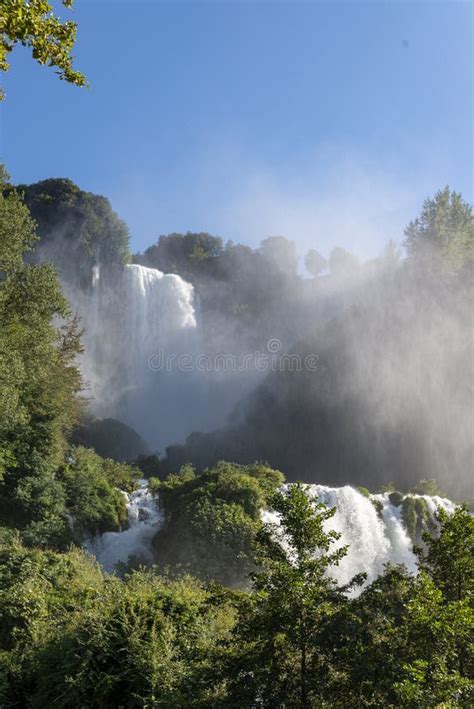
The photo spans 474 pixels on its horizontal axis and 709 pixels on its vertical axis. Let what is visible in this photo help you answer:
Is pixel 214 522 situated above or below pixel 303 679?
above

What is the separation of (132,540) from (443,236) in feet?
150

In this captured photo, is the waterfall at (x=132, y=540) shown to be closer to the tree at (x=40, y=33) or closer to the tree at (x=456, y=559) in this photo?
the tree at (x=456, y=559)

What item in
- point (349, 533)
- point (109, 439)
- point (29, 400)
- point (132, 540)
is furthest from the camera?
point (109, 439)

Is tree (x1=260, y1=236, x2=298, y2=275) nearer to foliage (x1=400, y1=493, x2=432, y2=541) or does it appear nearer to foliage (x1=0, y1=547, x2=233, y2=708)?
foliage (x1=400, y1=493, x2=432, y2=541)

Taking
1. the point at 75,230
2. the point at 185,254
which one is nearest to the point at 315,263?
the point at 185,254

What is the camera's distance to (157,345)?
192 feet

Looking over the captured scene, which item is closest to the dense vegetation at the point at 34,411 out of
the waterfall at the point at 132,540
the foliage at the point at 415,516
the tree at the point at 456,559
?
the waterfall at the point at 132,540

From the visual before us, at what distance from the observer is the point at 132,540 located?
68.6 feet

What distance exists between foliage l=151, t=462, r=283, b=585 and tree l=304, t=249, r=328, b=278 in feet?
231

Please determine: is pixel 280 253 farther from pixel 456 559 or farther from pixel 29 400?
pixel 456 559

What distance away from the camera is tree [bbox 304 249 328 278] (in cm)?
8888

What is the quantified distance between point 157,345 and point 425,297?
29.5m

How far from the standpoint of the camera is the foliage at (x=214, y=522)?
17859 mm

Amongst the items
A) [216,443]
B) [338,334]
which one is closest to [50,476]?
[216,443]
